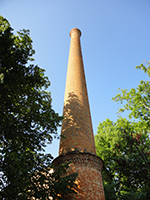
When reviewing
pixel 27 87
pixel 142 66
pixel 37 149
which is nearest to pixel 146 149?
pixel 142 66

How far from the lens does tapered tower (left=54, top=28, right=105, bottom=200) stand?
306 inches

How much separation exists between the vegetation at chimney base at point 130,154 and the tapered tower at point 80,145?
6.11 metres

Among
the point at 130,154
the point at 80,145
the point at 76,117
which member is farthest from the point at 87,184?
the point at 130,154

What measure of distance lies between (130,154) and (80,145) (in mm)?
8180

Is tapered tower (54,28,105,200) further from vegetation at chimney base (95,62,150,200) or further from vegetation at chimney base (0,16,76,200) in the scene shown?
vegetation at chimney base (95,62,150,200)

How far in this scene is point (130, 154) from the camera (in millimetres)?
15312

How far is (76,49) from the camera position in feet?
51.2

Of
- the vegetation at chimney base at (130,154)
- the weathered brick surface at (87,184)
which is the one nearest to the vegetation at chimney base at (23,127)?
the weathered brick surface at (87,184)

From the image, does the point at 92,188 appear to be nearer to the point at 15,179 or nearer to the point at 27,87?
the point at 15,179

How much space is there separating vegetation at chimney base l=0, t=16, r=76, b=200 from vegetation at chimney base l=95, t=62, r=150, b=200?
802 centimetres

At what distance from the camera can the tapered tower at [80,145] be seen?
25.5 ft

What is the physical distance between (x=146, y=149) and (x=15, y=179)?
1217cm

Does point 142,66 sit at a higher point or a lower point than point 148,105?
higher

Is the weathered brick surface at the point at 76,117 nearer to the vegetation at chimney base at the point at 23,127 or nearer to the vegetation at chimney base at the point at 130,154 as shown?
the vegetation at chimney base at the point at 23,127
